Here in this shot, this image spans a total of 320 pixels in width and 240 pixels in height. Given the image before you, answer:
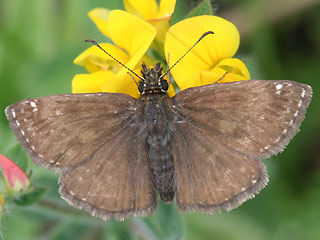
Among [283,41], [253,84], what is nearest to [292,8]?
[283,41]

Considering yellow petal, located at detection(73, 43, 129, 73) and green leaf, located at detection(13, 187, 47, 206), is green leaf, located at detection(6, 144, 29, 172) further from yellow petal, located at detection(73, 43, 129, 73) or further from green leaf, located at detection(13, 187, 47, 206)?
yellow petal, located at detection(73, 43, 129, 73)

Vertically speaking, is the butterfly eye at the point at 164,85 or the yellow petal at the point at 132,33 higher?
the yellow petal at the point at 132,33

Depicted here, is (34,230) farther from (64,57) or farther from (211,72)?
(211,72)

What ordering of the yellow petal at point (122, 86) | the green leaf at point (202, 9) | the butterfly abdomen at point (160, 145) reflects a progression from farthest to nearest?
the green leaf at point (202, 9), the yellow petal at point (122, 86), the butterfly abdomen at point (160, 145)

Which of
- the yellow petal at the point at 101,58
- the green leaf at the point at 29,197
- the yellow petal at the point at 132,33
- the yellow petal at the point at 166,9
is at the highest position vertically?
the yellow petal at the point at 166,9

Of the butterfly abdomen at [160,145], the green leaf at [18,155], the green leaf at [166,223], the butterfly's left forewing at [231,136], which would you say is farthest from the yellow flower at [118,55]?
the green leaf at [166,223]

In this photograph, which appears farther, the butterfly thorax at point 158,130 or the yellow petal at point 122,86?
the yellow petal at point 122,86

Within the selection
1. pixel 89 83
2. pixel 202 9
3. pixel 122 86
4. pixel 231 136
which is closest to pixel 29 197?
pixel 89 83

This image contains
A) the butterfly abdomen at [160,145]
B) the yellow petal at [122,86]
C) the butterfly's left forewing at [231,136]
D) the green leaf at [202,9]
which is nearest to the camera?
the butterfly's left forewing at [231,136]

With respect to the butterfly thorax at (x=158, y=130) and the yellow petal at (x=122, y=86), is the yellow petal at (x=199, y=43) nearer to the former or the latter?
the butterfly thorax at (x=158, y=130)
